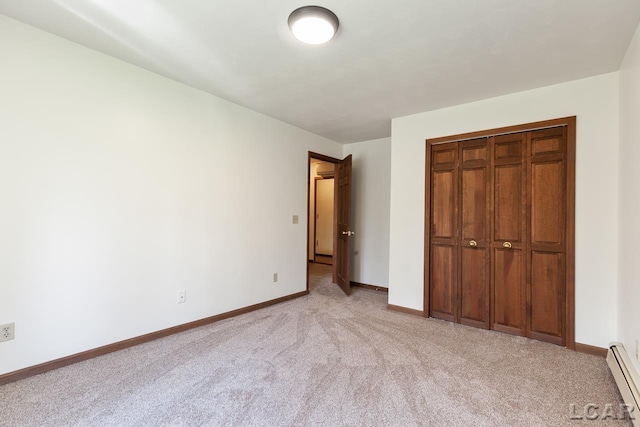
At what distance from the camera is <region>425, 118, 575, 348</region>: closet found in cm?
276

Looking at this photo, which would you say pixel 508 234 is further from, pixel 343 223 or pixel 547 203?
pixel 343 223

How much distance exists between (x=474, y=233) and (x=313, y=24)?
8.54ft

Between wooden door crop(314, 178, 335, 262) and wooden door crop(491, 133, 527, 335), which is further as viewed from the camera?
wooden door crop(314, 178, 335, 262)

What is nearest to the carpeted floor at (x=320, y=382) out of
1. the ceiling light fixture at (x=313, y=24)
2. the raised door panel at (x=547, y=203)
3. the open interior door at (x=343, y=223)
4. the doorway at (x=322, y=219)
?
the raised door panel at (x=547, y=203)

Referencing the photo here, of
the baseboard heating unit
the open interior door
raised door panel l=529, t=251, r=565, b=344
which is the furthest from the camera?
the open interior door

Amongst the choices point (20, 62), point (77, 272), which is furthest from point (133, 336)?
point (20, 62)

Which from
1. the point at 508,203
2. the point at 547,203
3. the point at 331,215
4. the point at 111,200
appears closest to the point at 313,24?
the point at 111,200

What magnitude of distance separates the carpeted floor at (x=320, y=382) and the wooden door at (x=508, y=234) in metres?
0.25

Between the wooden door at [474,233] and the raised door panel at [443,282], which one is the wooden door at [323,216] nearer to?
the raised door panel at [443,282]

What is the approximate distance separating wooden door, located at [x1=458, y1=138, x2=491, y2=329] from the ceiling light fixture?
6.93 feet

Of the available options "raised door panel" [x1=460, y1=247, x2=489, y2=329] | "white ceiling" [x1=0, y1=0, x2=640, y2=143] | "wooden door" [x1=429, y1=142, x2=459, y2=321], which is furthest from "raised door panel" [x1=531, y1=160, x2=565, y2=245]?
"white ceiling" [x1=0, y1=0, x2=640, y2=143]

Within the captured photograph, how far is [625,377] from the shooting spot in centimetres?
192

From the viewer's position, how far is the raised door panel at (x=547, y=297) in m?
2.75

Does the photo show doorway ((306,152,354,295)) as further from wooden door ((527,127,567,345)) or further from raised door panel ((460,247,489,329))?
wooden door ((527,127,567,345))
